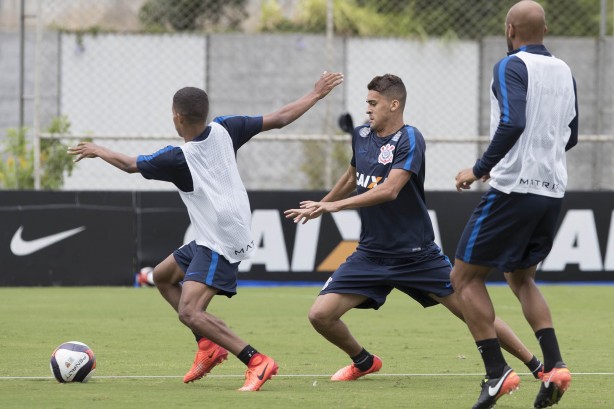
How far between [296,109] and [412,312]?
199 inches

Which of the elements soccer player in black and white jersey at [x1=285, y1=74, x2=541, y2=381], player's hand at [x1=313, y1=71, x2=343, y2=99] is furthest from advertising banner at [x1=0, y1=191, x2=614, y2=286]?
soccer player in black and white jersey at [x1=285, y1=74, x2=541, y2=381]

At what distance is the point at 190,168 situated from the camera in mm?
7574

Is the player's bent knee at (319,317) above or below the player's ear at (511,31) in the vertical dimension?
below

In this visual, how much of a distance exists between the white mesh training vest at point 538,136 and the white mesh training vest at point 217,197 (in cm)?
173

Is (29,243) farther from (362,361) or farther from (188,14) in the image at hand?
(188,14)

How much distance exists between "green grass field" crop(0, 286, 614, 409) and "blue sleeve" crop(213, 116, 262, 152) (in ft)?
4.97

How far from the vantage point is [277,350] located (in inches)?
374

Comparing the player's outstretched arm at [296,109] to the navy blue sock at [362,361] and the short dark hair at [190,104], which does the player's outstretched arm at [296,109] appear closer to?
the short dark hair at [190,104]

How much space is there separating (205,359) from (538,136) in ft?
8.22

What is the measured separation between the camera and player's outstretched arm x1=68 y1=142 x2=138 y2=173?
744cm

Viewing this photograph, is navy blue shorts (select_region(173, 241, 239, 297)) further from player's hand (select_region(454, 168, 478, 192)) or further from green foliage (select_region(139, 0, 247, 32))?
green foliage (select_region(139, 0, 247, 32))

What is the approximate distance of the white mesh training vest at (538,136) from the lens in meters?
6.58

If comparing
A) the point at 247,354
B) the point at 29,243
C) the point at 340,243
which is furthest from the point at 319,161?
the point at 247,354

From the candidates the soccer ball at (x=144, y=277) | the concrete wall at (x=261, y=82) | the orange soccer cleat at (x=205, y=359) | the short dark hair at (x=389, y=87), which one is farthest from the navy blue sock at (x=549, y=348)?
the concrete wall at (x=261, y=82)
